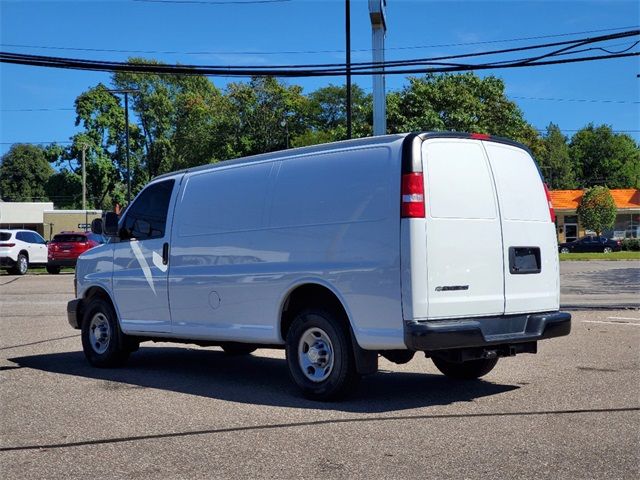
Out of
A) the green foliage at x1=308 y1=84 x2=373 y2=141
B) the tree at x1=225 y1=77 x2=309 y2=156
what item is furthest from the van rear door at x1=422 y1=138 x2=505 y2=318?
the green foliage at x1=308 y1=84 x2=373 y2=141

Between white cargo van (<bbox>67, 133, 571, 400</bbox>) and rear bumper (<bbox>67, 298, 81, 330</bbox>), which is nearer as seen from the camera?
white cargo van (<bbox>67, 133, 571, 400</bbox>)

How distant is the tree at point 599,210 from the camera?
6462 centimetres

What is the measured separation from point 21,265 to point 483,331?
90.2 ft

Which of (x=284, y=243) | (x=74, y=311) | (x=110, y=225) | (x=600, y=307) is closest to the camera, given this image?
(x=284, y=243)

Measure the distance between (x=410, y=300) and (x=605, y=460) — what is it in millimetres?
1984

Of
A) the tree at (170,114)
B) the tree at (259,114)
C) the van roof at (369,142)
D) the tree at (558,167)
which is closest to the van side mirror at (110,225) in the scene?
the van roof at (369,142)

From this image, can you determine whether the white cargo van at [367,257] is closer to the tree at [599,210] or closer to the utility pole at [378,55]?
the utility pole at [378,55]

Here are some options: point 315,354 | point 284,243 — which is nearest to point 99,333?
point 284,243

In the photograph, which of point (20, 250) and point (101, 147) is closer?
point (20, 250)

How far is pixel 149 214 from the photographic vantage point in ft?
31.2

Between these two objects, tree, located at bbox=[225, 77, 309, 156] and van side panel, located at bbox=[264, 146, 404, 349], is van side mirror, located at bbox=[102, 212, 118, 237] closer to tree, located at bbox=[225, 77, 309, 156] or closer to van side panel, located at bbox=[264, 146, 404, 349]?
van side panel, located at bbox=[264, 146, 404, 349]

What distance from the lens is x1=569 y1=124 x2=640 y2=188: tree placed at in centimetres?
10510

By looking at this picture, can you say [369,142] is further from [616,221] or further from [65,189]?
[65,189]

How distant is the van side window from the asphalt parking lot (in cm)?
159
